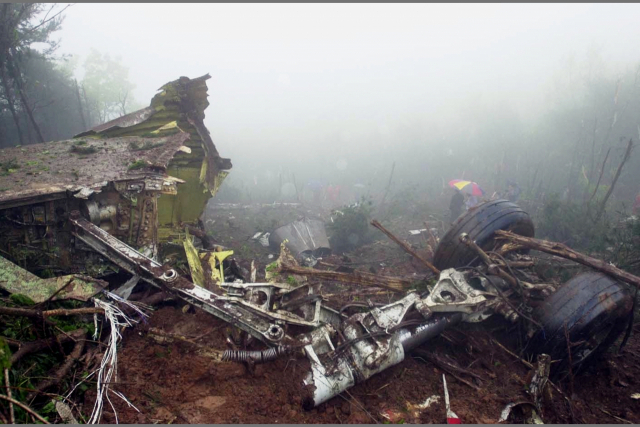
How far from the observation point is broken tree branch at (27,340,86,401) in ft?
7.03

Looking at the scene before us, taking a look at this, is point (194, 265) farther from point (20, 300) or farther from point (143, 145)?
point (143, 145)

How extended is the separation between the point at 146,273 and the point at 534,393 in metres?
4.09

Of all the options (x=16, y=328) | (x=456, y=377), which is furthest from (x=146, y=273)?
(x=456, y=377)

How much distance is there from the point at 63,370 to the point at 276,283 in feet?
6.45

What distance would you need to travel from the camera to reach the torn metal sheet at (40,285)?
2928 mm

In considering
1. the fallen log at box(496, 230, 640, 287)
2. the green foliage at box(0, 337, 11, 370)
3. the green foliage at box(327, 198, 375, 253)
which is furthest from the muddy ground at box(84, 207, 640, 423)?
the green foliage at box(327, 198, 375, 253)

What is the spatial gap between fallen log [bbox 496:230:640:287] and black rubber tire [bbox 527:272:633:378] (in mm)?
89

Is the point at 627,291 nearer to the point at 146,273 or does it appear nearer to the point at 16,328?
the point at 146,273

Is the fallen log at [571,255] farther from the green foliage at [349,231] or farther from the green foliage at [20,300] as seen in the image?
the green foliage at [20,300]

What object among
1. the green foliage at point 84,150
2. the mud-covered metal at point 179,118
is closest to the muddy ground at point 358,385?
the green foliage at point 84,150

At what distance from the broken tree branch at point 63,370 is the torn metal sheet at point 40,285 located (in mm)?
476

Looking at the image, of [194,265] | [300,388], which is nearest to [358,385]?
[300,388]

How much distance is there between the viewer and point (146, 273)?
11.0 ft

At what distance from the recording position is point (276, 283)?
12.0 ft
